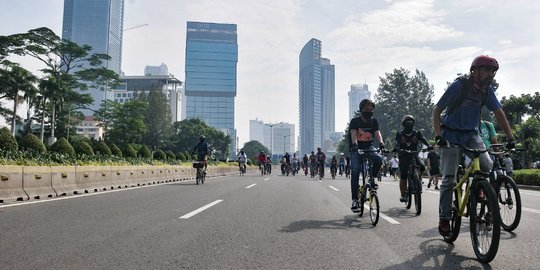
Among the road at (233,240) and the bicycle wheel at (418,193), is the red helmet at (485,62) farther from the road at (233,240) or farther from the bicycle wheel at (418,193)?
the bicycle wheel at (418,193)

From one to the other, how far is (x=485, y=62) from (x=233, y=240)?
331cm

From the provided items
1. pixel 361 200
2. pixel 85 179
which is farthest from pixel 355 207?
pixel 85 179

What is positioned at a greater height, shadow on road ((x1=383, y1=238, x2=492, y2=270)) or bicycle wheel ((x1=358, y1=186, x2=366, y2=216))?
bicycle wheel ((x1=358, y1=186, x2=366, y2=216))

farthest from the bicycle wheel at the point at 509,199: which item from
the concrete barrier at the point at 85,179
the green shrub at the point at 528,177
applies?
the green shrub at the point at 528,177

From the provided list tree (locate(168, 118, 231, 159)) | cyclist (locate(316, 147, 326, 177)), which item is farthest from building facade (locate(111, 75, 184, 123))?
cyclist (locate(316, 147, 326, 177))

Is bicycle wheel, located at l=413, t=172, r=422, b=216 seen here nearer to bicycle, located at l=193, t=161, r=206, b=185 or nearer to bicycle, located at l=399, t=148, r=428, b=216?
bicycle, located at l=399, t=148, r=428, b=216

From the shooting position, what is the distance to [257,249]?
4121mm

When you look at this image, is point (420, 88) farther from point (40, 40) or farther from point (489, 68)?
point (489, 68)

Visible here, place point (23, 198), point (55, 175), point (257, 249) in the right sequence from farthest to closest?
1. point (55, 175)
2. point (23, 198)
3. point (257, 249)

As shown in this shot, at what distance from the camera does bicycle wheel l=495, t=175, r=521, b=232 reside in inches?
161

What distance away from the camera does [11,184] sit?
27.0ft

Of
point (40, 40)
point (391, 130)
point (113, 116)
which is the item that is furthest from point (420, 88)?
point (40, 40)

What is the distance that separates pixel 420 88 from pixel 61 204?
81549 millimetres

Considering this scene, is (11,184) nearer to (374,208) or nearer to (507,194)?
(374,208)
